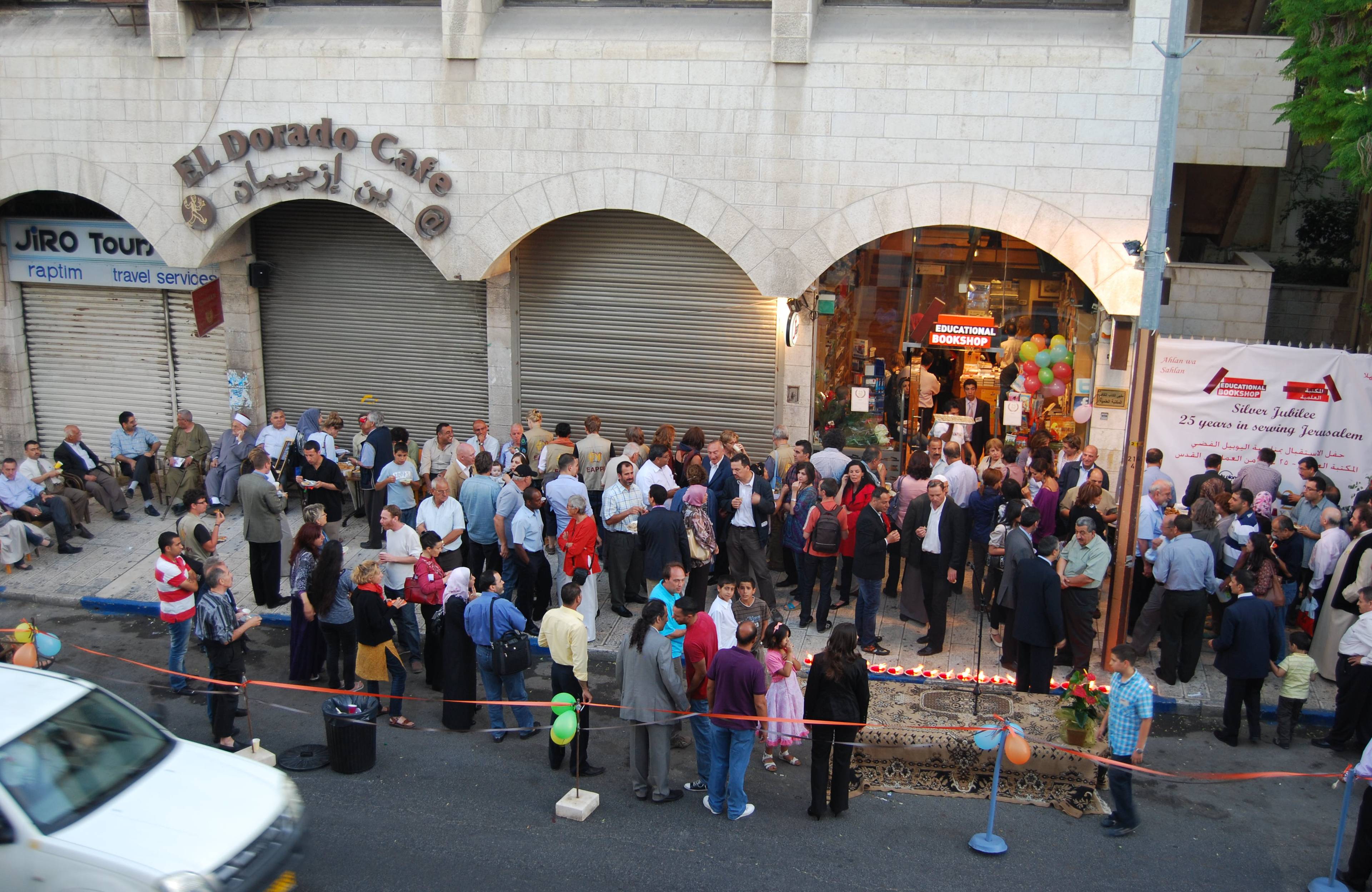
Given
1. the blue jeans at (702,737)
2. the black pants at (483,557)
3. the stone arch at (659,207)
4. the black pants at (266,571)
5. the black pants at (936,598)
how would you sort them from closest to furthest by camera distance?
the blue jeans at (702,737) → the black pants at (936,598) → the black pants at (483,557) → the black pants at (266,571) → the stone arch at (659,207)

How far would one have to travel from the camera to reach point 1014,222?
13.6m

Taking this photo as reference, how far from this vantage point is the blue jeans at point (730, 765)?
8812mm

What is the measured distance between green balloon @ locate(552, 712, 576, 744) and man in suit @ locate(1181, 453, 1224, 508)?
293 inches

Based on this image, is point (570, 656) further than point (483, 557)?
No

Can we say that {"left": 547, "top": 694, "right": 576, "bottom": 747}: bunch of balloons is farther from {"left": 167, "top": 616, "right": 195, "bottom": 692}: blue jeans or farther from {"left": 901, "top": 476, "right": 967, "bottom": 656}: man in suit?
{"left": 901, "top": 476, "right": 967, "bottom": 656}: man in suit

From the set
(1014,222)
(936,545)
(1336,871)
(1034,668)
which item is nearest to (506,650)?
(936,545)

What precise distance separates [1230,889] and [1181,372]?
726 cm

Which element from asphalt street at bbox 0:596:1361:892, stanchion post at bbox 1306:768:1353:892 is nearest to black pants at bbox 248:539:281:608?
asphalt street at bbox 0:596:1361:892

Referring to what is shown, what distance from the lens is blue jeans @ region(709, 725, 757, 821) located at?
28.9 ft

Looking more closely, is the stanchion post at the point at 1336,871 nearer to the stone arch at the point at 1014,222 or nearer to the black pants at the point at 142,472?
the stone arch at the point at 1014,222

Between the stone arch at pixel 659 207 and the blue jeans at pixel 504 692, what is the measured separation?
20.2ft

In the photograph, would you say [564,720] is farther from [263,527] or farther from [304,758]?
[263,527]

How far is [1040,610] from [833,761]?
270cm

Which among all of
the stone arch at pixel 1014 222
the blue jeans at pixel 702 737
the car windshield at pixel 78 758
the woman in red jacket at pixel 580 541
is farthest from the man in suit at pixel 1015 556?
the car windshield at pixel 78 758
